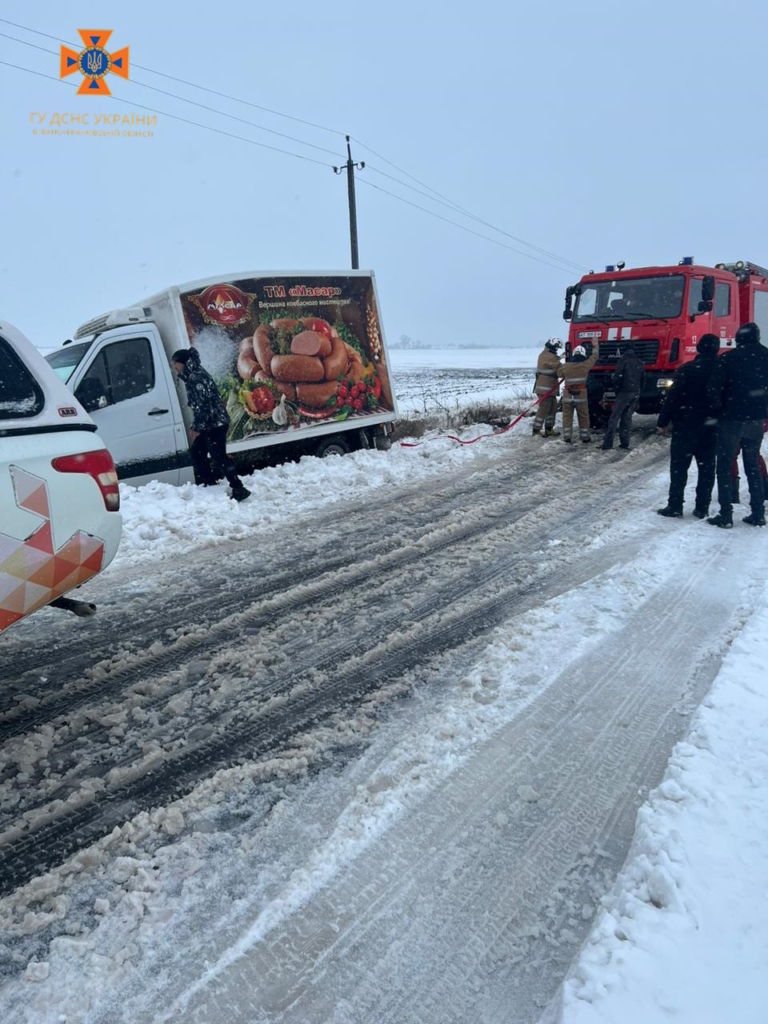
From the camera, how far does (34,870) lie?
2.39 m

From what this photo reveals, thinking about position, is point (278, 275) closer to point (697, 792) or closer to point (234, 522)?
point (234, 522)

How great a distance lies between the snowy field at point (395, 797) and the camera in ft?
6.35

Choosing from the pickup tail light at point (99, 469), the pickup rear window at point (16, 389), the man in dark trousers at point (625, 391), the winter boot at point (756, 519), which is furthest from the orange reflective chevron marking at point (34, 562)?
the man in dark trousers at point (625, 391)

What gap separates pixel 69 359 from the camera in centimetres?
746

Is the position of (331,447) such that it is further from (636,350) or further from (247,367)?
(636,350)

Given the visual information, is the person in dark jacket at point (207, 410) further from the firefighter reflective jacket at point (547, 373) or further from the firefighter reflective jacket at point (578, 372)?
the firefighter reflective jacket at point (547, 373)

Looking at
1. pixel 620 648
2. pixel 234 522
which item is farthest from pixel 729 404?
pixel 234 522

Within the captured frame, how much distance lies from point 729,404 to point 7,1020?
6897mm

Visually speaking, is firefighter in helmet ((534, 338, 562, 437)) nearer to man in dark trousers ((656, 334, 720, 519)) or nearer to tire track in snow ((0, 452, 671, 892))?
man in dark trousers ((656, 334, 720, 519))

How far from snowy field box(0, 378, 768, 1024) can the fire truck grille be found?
690 centimetres

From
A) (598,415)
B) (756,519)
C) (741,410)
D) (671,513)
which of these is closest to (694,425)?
(741,410)

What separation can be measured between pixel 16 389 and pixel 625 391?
982 centimetres

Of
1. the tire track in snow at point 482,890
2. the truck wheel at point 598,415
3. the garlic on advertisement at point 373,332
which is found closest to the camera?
the tire track in snow at point 482,890

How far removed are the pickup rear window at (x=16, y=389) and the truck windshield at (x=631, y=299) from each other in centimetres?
1121
